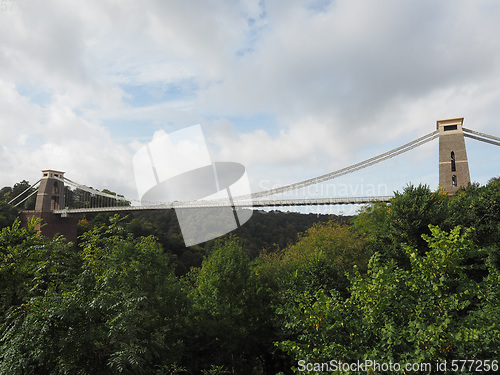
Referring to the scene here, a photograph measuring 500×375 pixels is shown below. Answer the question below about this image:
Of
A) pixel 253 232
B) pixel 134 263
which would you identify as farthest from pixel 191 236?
pixel 134 263

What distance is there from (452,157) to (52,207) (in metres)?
50.6

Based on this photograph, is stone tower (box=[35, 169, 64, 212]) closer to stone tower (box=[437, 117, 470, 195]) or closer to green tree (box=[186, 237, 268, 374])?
green tree (box=[186, 237, 268, 374])

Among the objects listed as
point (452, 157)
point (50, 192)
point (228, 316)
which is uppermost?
point (50, 192)

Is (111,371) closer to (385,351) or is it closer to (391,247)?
(385,351)

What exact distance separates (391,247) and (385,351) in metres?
12.4

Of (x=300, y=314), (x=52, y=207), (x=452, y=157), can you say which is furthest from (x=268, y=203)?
(x=52, y=207)

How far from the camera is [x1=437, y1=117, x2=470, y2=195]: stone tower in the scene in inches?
1027

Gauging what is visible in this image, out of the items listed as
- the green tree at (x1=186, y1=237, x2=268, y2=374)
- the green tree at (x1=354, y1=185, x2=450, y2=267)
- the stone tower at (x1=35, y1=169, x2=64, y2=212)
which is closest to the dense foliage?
the green tree at (x1=186, y1=237, x2=268, y2=374)

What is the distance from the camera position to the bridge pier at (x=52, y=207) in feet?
140

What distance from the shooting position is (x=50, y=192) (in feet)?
156

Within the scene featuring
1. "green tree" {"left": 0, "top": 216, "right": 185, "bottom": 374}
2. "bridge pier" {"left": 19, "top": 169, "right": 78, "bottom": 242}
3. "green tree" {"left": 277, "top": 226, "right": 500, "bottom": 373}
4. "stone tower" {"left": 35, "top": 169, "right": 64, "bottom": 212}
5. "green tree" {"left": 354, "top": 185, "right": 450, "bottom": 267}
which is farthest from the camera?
"stone tower" {"left": 35, "top": 169, "right": 64, "bottom": 212}

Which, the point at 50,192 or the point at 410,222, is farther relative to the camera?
the point at 50,192

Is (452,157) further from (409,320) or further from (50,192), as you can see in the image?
(50,192)

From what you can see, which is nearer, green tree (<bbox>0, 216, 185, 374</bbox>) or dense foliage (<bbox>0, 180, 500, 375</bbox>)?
dense foliage (<bbox>0, 180, 500, 375</bbox>)
